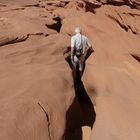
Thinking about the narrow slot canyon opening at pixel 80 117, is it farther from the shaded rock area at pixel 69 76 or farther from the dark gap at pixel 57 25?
the dark gap at pixel 57 25

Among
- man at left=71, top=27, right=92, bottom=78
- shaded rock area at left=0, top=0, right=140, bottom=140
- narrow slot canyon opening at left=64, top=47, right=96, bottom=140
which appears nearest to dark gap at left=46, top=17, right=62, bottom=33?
shaded rock area at left=0, top=0, right=140, bottom=140

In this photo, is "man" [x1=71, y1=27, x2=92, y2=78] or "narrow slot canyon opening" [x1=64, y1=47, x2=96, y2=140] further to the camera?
"man" [x1=71, y1=27, x2=92, y2=78]

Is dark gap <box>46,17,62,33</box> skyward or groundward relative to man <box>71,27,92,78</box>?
groundward

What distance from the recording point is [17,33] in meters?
6.79

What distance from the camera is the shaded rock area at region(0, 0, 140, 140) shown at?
13.6 ft

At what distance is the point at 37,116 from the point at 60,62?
6.53 feet

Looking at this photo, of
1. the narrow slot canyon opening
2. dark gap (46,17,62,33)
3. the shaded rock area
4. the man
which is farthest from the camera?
dark gap (46,17,62,33)

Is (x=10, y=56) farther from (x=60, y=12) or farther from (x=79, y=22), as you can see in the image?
(x=60, y=12)

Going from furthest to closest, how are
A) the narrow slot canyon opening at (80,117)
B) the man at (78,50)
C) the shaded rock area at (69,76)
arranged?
1. the man at (78,50)
2. the narrow slot canyon opening at (80,117)
3. the shaded rock area at (69,76)

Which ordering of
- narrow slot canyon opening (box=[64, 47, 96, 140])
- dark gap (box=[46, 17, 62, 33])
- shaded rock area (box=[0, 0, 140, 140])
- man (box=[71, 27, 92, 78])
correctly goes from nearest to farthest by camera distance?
shaded rock area (box=[0, 0, 140, 140])
narrow slot canyon opening (box=[64, 47, 96, 140])
man (box=[71, 27, 92, 78])
dark gap (box=[46, 17, 62, 33])

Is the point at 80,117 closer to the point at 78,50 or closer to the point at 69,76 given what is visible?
the point at 69,76

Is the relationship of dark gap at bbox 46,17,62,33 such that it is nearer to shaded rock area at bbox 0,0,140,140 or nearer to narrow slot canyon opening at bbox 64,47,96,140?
shaded rock area at bbox 0,0,140,140

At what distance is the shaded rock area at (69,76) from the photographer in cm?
413

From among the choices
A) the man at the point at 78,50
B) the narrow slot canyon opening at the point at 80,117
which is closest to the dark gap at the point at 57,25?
the man at the point at 78,50
